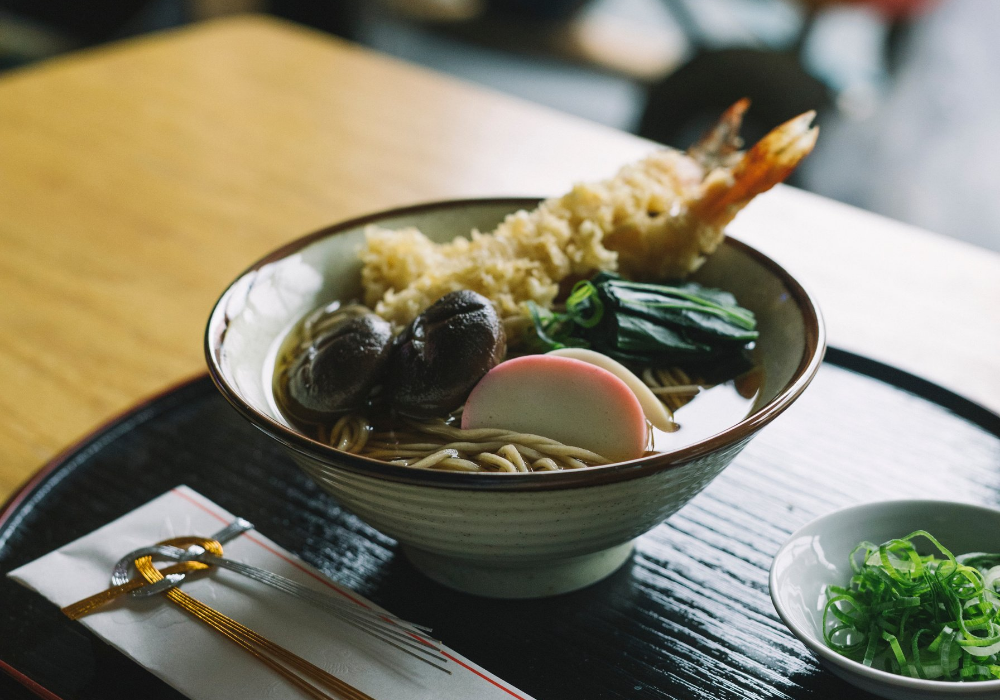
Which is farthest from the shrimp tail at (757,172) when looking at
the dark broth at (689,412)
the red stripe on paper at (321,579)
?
the red stripe on paper at (321,579)

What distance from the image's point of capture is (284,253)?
48.7 inches

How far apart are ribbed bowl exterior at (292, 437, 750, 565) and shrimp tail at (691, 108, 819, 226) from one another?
475 mm

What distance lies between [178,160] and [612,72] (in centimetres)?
360

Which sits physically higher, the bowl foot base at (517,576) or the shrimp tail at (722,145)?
the shrimp tail at (722,145)

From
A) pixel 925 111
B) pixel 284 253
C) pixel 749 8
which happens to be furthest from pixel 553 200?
pixel 749 8

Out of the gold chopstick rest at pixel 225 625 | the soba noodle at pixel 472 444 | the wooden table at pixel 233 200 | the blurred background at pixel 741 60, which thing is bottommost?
the blurred background at pixel 741 60

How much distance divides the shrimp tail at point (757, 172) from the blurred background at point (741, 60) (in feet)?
5.01

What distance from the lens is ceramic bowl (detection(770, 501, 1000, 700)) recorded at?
35.7 inches

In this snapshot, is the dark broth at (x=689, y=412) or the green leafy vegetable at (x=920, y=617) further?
the dark broth at (x=689, y=412)

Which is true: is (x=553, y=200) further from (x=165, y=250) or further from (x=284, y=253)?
(x=165, y=250)

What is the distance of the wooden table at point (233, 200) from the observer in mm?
1476

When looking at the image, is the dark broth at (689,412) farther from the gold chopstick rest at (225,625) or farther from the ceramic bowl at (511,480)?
the gold chopstick rest at (225,625)

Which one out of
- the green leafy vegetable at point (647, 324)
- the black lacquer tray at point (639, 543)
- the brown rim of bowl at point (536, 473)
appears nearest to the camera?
the brown rim of bowl at point (536, 473)

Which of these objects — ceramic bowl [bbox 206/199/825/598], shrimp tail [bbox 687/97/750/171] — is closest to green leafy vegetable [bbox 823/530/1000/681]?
ceramic bowl [bbox 206/199/825/598]
